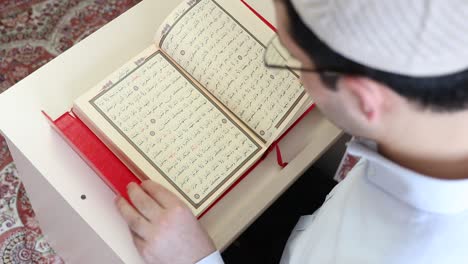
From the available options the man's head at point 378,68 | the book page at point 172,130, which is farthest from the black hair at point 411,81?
the book page at point 172,130

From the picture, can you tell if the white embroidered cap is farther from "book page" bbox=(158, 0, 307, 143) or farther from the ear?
"book page" bbox=(158, 0, 307, 143)

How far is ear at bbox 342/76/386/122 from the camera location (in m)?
0.53

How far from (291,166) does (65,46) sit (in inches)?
36.1

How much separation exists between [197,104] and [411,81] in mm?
408

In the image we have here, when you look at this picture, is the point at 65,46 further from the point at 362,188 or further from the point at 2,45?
the point at 362,188

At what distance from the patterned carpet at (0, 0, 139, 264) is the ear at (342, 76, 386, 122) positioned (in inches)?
41.2

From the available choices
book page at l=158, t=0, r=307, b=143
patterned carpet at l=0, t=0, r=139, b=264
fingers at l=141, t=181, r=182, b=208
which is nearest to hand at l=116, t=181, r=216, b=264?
fingers at l=141, t=181, r=182, b=208

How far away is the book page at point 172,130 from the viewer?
83 cm

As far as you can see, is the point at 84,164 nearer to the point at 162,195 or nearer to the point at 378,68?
the point at 162,195

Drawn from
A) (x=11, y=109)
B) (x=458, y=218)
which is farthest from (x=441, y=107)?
(x=11, y=109)

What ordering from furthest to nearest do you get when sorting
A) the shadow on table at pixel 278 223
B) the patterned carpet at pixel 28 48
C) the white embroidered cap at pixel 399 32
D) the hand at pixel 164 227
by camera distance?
the patterned carpet at pixel 28 48
the shadow on table at pixel 278 223
the hand at pixel 164 227
the white embroidered cap at pixel 399 32

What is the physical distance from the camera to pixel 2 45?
161cm

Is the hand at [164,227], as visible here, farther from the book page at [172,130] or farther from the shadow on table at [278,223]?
the shadow on table at [278,223]

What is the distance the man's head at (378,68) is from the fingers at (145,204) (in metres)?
0.31
